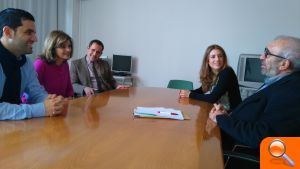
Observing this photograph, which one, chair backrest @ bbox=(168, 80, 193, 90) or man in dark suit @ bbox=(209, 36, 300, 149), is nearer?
man in dark suit @ bbox=(209, 36, 300, 149)

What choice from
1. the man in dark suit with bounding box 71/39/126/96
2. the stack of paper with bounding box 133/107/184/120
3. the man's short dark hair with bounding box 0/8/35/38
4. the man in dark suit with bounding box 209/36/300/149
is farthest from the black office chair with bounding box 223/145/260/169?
the man in dark suit with bounding box 71/39/126/96

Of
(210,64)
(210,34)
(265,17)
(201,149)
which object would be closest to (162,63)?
(210,34)

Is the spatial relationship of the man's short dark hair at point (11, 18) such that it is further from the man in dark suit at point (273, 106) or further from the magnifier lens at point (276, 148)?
the magnifier lens at point (276, 148)

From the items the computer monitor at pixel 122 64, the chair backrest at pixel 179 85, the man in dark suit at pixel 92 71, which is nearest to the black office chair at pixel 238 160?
the man in dark suit at pixel 92 71

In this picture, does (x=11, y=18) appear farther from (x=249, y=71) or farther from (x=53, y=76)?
(x=249, y=71)

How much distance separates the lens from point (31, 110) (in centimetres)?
161

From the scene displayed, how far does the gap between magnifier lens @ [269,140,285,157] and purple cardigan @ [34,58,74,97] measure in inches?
85.1

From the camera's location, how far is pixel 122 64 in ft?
18.2

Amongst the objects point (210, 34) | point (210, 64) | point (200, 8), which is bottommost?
point (210, 64)

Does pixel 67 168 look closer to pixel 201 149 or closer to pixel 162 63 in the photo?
pixel 201 149

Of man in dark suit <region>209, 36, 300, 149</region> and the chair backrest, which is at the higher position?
man in dark suit <region>209, 36, 300, 149</region>

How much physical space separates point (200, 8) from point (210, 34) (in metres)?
0.48

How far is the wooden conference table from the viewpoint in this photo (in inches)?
42.6

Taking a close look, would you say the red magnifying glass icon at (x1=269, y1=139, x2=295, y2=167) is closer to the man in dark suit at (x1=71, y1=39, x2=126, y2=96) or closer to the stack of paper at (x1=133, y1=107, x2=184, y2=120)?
the stack of paper at (x1=133, y1=107, x2=184, y2=120)
